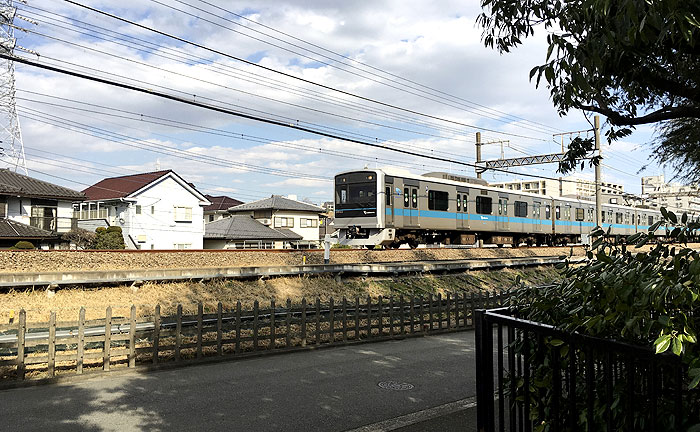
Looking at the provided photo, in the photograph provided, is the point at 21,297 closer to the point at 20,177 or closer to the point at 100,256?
the point at 100,256

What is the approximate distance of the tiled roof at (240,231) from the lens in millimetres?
39656

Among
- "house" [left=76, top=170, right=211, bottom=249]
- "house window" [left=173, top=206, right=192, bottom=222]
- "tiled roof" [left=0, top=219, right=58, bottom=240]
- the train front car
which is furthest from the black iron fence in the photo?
"house window" [left=173, top=206, right=192, bottom=222]

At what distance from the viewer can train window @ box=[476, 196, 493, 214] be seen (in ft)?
87.0

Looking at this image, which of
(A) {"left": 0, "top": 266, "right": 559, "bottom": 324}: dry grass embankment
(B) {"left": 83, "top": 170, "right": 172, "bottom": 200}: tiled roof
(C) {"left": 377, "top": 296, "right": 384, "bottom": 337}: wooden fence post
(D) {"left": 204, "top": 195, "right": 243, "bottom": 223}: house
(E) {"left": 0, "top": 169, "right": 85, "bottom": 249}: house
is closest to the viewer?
(C) {"left": 377, "top": 296, "right": 384, "bottom": 337}: wooden fence post

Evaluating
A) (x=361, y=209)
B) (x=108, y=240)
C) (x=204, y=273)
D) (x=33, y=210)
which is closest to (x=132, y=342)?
(x=204, y=273)

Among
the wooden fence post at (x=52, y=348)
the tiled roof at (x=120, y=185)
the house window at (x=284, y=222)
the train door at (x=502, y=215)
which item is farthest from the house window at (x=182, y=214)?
the wooden fence post at (x=52, y=348)

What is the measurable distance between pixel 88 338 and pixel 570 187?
432 feet

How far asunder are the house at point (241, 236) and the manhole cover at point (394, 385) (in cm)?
3240

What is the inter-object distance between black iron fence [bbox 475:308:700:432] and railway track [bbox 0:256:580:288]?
11.2 m

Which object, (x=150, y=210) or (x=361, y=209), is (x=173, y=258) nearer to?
(x=361, y=209)

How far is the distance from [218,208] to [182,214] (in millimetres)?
19561

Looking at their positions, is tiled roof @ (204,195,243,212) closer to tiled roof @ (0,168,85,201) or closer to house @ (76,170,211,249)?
house @ (76,170,211,249)

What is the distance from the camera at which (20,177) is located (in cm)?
2991

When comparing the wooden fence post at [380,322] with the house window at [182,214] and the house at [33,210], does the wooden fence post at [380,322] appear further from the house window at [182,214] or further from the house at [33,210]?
the house window at [182,214]
